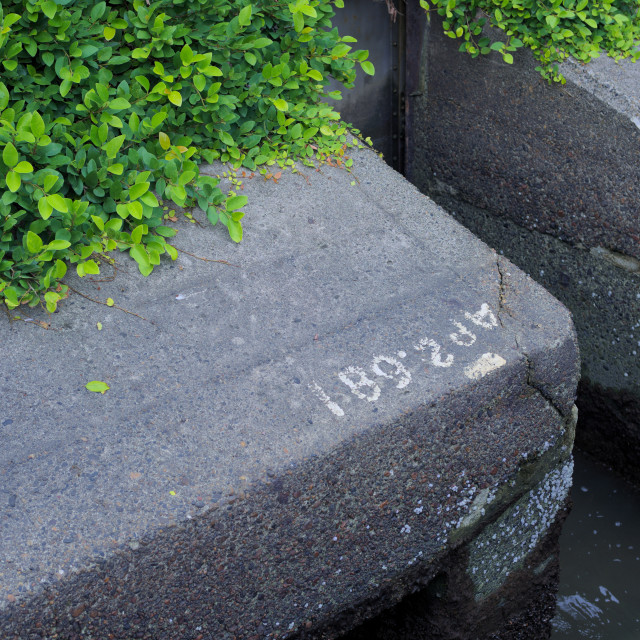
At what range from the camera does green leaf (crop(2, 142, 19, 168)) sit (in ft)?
5.99

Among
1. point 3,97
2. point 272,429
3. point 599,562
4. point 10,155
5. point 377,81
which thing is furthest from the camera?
point 377,81

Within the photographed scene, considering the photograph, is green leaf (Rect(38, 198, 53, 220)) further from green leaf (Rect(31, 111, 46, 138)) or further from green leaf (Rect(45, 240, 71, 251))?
green leaf (Rect(31, 111, 46, 138))

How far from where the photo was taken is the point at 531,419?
200 cm

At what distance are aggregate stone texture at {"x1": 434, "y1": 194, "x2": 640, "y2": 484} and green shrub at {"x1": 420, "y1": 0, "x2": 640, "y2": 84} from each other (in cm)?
81

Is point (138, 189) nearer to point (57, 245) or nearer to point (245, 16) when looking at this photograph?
point (57, 245)

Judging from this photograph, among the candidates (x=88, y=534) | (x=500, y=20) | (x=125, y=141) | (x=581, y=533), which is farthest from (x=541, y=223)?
(x=88, y=534)

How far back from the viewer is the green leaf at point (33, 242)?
1861 millimetres

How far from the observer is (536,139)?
3.15 metres

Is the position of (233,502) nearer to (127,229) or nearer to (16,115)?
(127,229)

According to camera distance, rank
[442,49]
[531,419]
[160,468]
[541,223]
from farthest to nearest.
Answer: [442,49] < [541,223] < [531,419] < [160,468]

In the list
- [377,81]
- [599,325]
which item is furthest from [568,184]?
[377,81]

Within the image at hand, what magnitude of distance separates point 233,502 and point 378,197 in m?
1.31

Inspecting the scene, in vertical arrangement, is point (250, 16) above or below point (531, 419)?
above

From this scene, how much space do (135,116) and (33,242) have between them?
1.72ft
